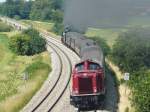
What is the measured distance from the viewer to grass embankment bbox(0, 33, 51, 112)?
39.1m

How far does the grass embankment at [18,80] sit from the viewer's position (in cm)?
3906

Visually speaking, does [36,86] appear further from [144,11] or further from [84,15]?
[144,11]

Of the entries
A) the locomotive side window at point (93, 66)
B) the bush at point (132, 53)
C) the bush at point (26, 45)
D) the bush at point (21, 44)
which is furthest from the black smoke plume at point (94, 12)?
the locomotive side window at point (93, 66)

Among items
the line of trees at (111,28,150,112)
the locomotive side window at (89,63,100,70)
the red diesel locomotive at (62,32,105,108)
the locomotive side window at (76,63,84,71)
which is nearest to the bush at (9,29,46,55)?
the line of trees at (111,28,150,112)

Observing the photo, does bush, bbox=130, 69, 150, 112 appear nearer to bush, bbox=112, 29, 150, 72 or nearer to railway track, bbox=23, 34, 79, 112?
railway track, bbox=23, 34, 79, 112

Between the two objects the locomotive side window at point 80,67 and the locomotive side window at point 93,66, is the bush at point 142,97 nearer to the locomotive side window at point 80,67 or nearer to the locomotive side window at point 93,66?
the locomotive side window at point 93,66

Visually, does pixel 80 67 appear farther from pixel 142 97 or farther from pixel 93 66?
pixel 142 97

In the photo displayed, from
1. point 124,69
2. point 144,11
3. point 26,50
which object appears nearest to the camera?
point 124,69

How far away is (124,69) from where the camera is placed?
50125 millimetres

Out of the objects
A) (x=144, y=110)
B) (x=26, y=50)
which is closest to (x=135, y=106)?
(x=144, y=110)

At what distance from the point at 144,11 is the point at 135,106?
84.0m

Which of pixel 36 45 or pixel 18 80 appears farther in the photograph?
pixel 36 45

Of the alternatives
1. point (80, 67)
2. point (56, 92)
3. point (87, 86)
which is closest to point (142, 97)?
point (87, 86)

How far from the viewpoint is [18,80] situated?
49500 mm
